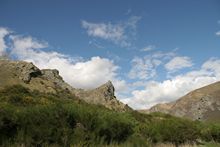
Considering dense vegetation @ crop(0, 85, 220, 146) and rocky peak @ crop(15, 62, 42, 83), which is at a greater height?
rocky peak @ crop(15, 62, 42, 83)

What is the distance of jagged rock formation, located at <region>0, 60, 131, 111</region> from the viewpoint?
88938 mm

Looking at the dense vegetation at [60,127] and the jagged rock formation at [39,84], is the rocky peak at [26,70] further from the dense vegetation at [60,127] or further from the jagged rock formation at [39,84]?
the dense vegetation at [60,127]

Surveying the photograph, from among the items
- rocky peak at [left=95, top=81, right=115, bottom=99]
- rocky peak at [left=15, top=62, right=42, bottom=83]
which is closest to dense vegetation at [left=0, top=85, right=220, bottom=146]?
rocky peak at [left=15, top=62, right=42, bottom=83]

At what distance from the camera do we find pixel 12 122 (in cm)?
1313

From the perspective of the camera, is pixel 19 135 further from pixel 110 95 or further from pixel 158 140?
pixel 110 95

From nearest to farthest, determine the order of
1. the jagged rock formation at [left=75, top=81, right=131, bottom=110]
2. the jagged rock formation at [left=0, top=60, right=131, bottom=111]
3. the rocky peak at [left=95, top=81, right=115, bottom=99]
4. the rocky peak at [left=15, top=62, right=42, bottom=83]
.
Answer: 1. the jagged rock formation at [left=0, top=60, right=131, bottom=111]
2. the rocky peak at [left=15, top=62, right=42, bottom=83]
3. the jagged rock formation at [left=75, top=81, right=131, bottom=110]
4. the rocky peak at [left=95, top=81, right=115, bottom=99]

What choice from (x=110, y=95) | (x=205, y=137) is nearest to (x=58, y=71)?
(x=110, y=95)

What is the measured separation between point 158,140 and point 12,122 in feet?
39.2

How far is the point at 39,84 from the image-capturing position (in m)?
91.8

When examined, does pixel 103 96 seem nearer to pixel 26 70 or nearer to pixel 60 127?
pixel 26 70

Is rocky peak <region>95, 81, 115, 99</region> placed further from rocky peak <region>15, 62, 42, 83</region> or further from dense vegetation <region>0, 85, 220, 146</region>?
dense vegetation <region>0, 85, 220, 146</region>

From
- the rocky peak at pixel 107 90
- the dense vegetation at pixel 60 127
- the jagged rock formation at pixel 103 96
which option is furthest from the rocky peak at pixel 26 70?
the dense vegetation at pixel 60 127

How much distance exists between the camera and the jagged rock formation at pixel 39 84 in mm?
88938

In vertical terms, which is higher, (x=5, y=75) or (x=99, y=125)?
(x=5, y=75)
